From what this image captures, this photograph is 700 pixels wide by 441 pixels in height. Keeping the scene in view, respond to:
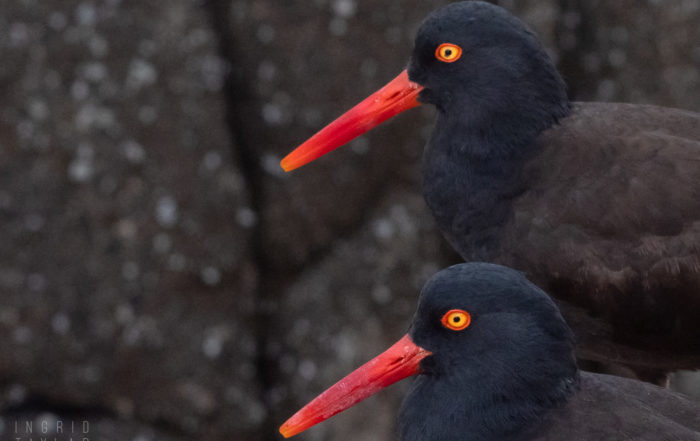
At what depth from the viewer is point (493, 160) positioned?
8.61 feet

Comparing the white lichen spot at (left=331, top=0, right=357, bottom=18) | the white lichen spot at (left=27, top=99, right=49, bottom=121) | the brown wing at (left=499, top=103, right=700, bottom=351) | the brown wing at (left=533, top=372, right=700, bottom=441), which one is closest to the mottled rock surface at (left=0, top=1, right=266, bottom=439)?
the white lichen spot at (left=27, top=99, right=49, bottom=121)

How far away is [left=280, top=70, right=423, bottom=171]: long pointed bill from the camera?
275 cm

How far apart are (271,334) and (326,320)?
0.23 m

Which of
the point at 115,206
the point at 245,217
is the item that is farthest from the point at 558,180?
the point at 115,206

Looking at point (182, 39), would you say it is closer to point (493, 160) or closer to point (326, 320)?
point (326, 320)

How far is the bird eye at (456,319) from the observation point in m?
2.02

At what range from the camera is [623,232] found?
2.42 metres

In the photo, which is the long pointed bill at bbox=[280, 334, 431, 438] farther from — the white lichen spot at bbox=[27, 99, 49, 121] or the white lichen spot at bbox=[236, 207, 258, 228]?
the white lichen spot at bbox=[27, 99, 49, 121]

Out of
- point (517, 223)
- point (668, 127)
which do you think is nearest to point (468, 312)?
point (517, 223)

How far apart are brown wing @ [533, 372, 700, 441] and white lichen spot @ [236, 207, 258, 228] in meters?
1.87

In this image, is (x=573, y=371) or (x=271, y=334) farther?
(x=271, y=334)

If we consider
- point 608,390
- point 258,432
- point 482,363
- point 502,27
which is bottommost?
point 608,390

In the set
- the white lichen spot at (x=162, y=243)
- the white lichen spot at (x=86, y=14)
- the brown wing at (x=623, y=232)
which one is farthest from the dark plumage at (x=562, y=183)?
the white lichen spot at (x=86, y=14)

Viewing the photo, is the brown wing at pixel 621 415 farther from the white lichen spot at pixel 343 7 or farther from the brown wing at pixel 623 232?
the white lichen spot at pixel 343 7
